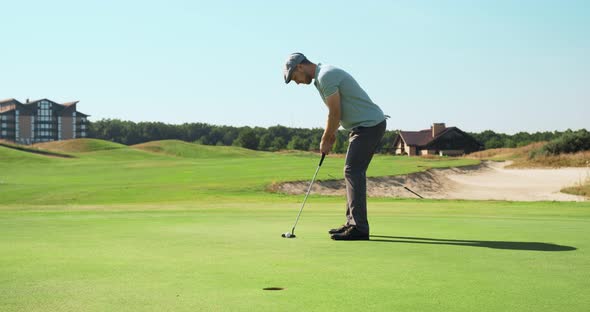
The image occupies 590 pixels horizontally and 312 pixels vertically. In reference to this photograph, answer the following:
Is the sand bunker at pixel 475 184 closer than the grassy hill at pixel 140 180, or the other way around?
the grassy hill at pixel 140 180

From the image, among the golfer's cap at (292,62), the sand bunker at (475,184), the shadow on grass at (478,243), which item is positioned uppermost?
the golfer's cap at (292,62)

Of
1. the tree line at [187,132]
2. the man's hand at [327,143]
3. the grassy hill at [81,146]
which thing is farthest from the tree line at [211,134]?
the man's hand at [327,143]

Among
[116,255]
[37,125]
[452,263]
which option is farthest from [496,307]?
[37,125]

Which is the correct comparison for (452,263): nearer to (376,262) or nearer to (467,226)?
(376,262)

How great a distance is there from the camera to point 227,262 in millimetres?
4355

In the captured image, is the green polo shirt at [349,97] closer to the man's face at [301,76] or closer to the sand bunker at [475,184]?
the man's face at [301,76]

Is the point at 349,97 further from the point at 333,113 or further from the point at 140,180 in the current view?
the point at 140,180

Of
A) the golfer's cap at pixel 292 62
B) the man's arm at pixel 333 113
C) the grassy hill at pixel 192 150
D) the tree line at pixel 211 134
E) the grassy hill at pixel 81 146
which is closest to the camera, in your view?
the man's arm at pixel 333 113

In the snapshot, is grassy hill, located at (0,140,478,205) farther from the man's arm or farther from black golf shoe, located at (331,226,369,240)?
black golf shoe, located at (331,226,369,240)

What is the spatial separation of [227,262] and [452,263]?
5.15ft

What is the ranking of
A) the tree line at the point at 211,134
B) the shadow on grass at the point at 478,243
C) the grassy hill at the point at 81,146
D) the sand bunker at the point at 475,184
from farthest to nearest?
the tree line at the point at 211,134
the grassy hill at the point at 81,146
the sand bunker at the point at 475,184
the shadow on grass at the point at 478,243

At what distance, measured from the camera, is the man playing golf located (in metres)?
6.33

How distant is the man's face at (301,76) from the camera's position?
646cm

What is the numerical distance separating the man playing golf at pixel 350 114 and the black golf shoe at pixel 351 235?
0.83 ft
